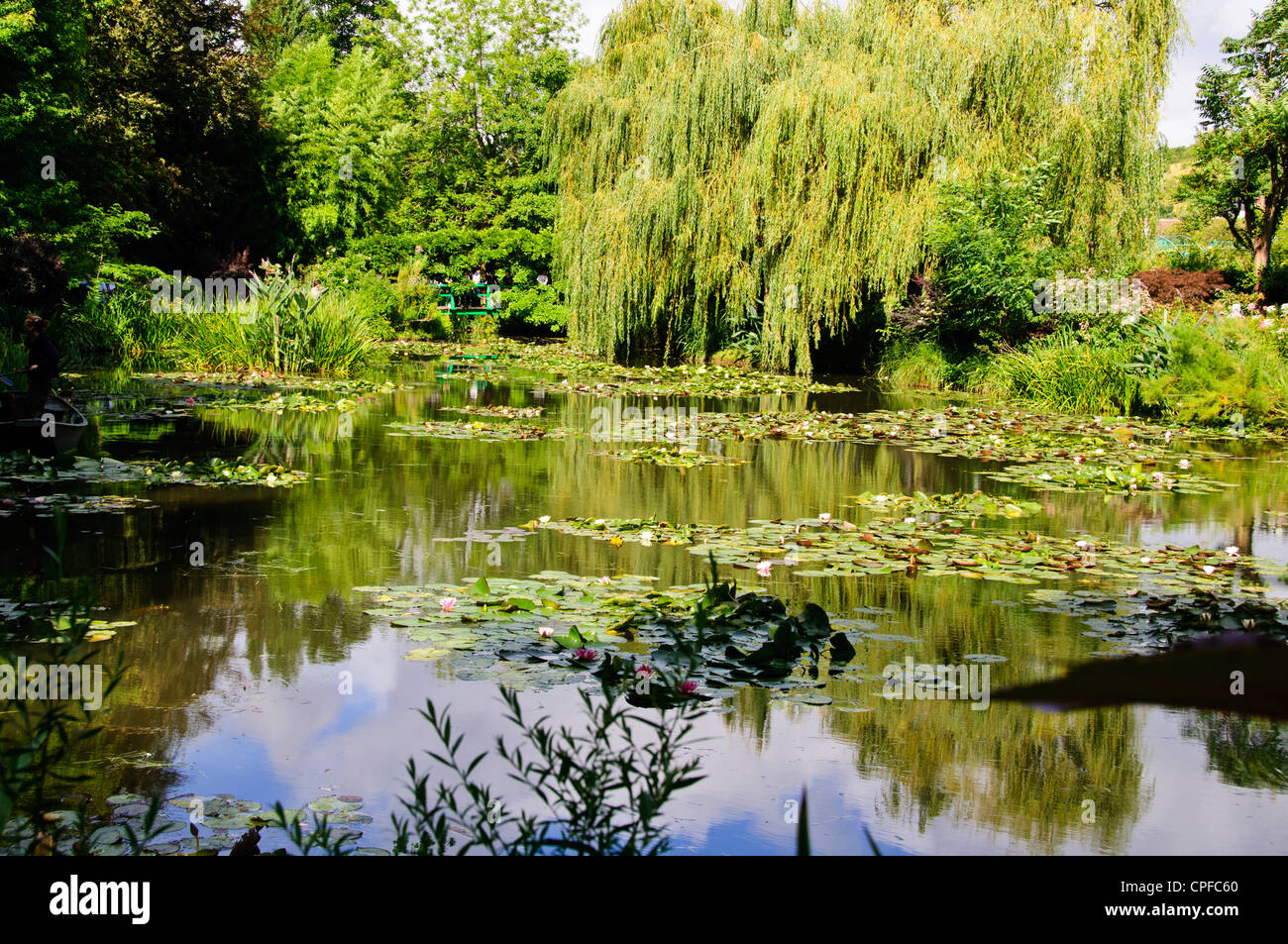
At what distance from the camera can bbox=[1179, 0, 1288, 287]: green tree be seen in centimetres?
3102

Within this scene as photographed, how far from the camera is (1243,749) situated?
3.77m

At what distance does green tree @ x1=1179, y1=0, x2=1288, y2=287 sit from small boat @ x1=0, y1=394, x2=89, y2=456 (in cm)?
2960

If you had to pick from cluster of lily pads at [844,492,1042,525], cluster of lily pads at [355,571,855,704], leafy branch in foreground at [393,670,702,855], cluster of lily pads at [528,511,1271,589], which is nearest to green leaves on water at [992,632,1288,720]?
leafy branch in foreground at [393,670,702,855]

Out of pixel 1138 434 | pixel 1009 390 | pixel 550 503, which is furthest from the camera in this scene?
pixel 1009 390

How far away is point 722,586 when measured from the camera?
4.55 meters

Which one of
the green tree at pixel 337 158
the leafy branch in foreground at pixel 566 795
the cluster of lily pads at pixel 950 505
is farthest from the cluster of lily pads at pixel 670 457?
the green tree at pixel 337 158

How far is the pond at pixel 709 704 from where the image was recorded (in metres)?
3.15

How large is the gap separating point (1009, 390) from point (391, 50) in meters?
26.7

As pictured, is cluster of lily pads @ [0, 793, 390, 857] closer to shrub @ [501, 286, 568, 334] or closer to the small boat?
the small boat

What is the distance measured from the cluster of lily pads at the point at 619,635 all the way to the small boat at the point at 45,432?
445cm

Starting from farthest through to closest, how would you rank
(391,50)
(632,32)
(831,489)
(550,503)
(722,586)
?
(391,50) → (632,32) → (831,489) → (550,503) → (722,586)

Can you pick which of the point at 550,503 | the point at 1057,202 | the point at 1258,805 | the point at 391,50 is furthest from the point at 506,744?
the point at 391,50

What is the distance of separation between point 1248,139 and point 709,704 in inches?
1364
